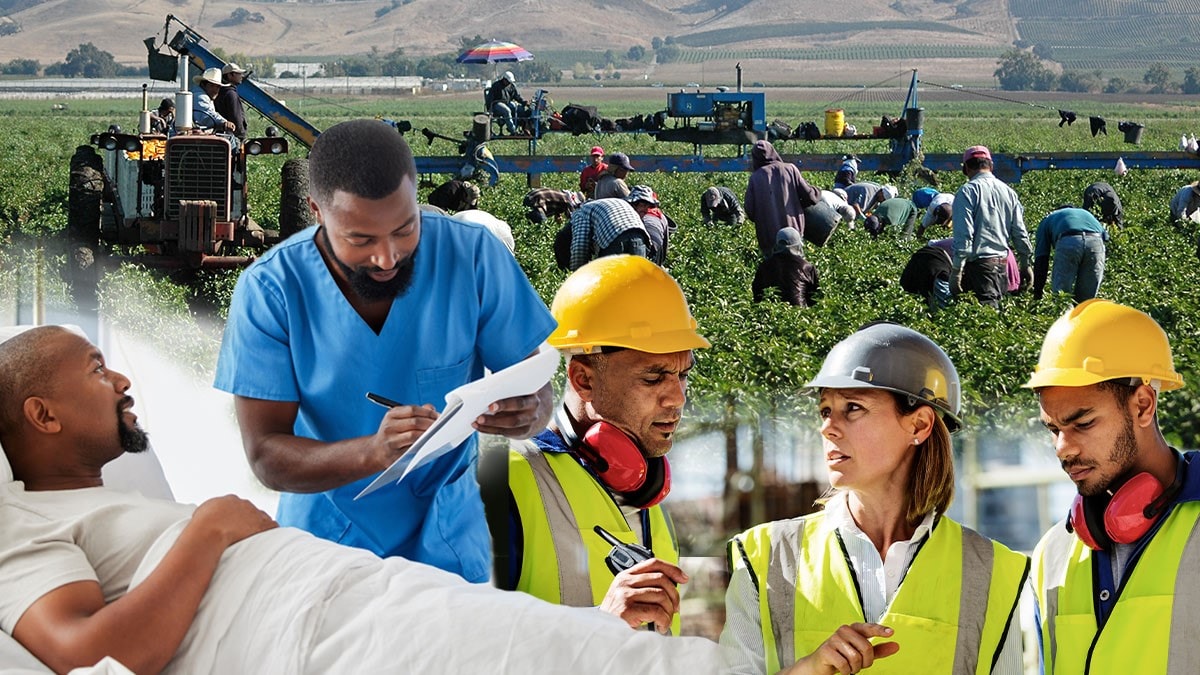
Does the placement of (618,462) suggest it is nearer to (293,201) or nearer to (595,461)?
(595,461)

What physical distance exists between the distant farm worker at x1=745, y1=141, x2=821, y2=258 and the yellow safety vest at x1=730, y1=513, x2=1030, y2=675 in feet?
28.9

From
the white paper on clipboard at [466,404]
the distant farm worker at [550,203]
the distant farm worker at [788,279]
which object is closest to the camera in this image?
the white paper on clipboard at [466,404]

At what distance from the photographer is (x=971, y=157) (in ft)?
32.6

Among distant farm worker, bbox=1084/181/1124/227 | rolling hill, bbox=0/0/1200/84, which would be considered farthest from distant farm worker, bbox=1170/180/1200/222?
rolling hill, bbox=0/0/1200/84

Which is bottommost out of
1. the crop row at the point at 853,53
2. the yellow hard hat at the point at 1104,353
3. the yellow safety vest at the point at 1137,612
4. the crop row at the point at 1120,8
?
the yellow safety vest at the point at 1137,612

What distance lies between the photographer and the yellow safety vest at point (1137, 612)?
9.48 ft

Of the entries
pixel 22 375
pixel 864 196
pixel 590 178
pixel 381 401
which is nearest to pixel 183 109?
Result: pixel 590 178

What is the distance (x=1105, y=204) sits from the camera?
16344 millimetres

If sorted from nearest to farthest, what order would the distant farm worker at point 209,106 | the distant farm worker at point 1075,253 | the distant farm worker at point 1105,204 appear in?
the distant farm worker at point 1075,253, the distant farm worker at point 209,106, the distant farm worker at point 1105,204

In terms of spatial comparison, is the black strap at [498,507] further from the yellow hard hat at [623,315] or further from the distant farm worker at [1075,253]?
the distant farm worker at [1075,253]

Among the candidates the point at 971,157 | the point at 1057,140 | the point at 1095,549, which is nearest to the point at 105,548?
the point at 1095,549

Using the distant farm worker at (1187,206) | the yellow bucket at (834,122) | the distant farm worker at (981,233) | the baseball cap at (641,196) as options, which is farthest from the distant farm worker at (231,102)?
the yellow bucket at (834,122)

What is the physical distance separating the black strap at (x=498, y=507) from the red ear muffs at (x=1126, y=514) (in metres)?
1.09

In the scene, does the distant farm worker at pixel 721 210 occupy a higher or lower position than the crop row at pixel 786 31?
lower
